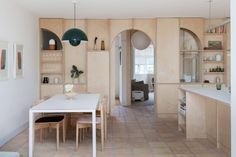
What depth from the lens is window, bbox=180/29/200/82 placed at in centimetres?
748

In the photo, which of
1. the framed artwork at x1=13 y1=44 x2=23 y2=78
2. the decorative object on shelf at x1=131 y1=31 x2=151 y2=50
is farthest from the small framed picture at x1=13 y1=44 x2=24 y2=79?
the decorative object on shelf at x1=131 y1=31 x2=151 y2=50

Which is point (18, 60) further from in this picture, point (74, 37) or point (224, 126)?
point (224, 126)

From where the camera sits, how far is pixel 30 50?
6.44 m

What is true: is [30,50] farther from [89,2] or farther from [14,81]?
[89,2]

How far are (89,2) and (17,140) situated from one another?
3.02 m

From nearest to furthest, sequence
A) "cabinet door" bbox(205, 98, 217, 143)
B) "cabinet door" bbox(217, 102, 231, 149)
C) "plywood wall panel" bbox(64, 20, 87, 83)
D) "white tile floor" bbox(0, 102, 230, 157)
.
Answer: "cabinet door" bbox(217, 102, 231, 149), "white tile floor" bbox(0, 102, 230, 157), "cabinet door" bbox(205, 98, 217, 143), "plywood wall panel" bbox(64, 20, 87, 83)

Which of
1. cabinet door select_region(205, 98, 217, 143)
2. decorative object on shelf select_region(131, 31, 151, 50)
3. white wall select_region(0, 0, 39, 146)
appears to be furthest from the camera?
decorative object on shelf select_region(131, 31, 151, 50)

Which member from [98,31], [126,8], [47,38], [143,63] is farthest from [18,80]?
[143,63]

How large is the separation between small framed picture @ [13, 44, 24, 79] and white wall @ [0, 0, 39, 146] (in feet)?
0.38

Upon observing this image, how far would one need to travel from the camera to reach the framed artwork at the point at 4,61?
466 centimetres

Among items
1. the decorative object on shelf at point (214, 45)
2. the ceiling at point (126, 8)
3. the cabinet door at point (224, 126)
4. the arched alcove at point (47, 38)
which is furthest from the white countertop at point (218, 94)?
the arched alcove at point (47, 38)

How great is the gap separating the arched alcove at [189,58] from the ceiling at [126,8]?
30.7 inches

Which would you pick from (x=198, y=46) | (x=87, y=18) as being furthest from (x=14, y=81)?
(x=198, y=46)

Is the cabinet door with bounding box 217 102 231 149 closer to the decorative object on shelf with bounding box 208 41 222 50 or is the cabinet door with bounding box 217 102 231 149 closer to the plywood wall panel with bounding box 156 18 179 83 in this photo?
the plywood wall panel with bounding box 156 18 179 83
